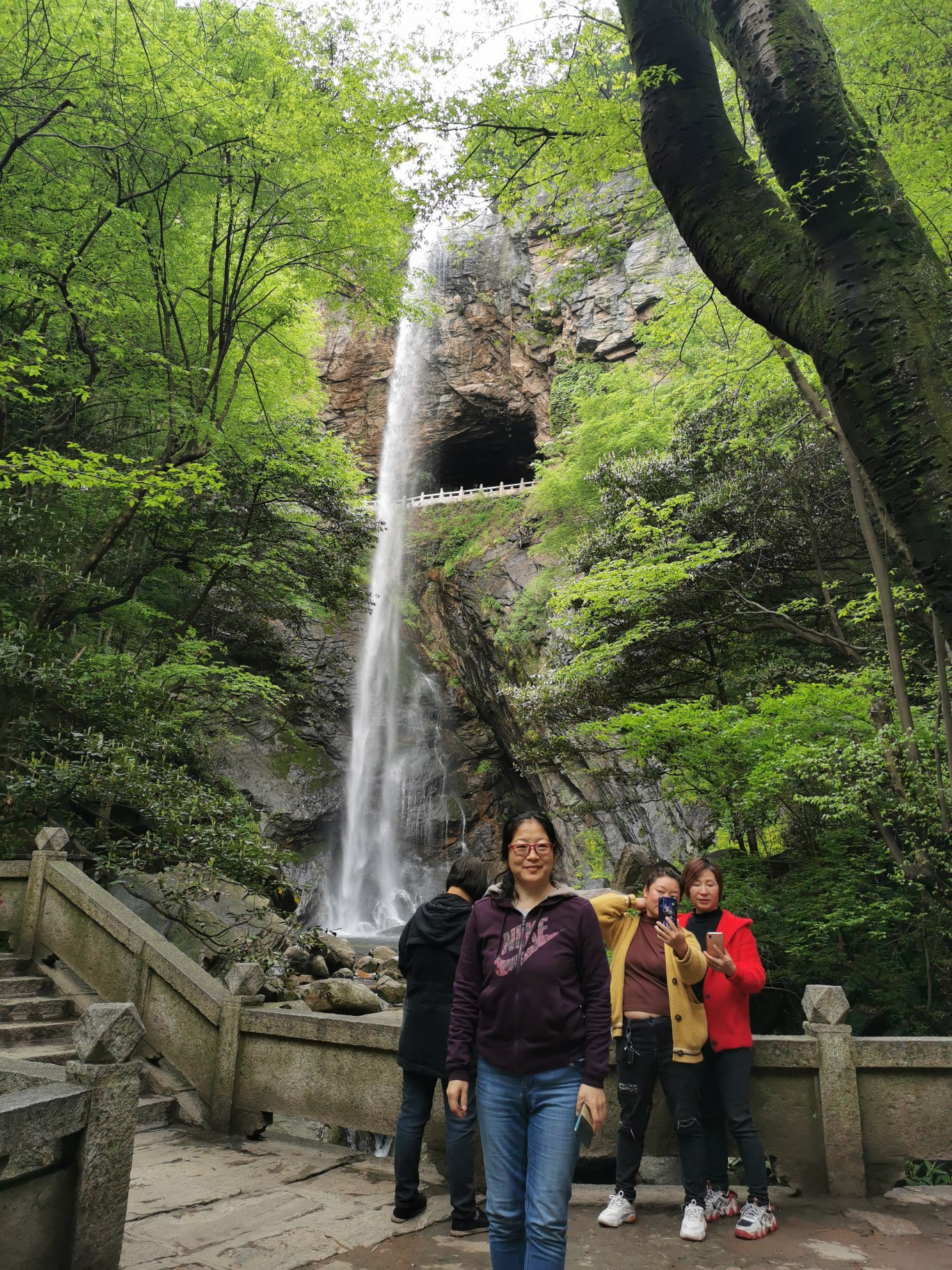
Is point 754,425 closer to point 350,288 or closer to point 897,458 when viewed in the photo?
point 350,288

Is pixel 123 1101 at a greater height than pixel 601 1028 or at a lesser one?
lesser

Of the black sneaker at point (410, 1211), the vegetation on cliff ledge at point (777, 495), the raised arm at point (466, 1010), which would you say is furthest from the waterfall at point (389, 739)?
the raised arm at point (466, 1010)

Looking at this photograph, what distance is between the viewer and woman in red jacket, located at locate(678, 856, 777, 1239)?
351 cm

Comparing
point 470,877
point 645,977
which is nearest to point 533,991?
point 645,977

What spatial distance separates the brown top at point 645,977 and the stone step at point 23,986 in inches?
216

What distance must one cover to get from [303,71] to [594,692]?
929cm

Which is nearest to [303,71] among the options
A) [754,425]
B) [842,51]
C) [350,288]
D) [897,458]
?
[350,288]

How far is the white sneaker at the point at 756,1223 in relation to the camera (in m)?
3.42

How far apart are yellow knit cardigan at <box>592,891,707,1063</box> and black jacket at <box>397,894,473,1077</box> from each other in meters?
0.68

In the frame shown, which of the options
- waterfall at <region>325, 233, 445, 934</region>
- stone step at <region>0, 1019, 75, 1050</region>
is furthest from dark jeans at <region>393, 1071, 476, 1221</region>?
waterfall at <region>325, 233, 445, 934</region>

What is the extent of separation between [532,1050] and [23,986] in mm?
6019

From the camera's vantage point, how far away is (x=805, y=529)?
11023 mm

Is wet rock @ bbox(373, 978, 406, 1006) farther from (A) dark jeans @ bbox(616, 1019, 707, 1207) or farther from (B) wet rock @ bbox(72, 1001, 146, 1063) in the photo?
(B) wet rock @ bbox(72, 1001, 146, 1063)

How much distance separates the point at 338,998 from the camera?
6.61 meters
